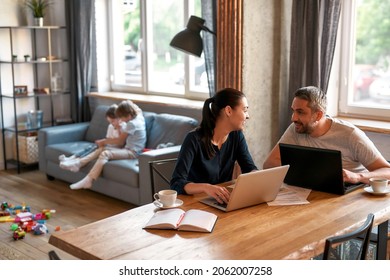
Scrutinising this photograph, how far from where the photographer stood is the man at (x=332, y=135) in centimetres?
306

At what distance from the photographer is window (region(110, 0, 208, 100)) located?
5.83 meters

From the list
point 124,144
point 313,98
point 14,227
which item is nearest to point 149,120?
point 124,144

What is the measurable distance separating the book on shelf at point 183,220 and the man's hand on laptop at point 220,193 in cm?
17

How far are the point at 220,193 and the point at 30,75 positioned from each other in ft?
15.1

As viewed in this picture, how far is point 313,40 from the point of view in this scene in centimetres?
434

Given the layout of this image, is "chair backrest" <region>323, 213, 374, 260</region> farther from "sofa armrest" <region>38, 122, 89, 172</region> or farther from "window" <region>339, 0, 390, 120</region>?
"sofa armrest" <region>38, 122, 89, 172</region>

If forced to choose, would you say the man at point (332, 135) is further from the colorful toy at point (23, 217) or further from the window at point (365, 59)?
the colorful toy at point (23, 217)

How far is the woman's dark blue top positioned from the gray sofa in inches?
48.9

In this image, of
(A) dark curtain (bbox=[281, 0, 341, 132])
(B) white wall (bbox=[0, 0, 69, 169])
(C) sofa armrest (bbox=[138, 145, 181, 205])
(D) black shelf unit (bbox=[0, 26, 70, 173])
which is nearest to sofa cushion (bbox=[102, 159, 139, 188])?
(C) sofa armrest (bbox=[138, 145, 181, 205])

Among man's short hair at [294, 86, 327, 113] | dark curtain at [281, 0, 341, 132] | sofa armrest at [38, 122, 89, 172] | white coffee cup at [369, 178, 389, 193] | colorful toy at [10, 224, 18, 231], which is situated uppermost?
dark curtain at [281, 0, 341, 132]

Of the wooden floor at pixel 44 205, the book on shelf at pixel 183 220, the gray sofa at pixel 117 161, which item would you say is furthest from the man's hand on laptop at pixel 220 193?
the gray sofa at pixel 117 161

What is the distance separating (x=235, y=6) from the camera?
430cm
